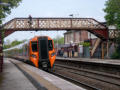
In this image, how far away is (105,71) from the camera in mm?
20156

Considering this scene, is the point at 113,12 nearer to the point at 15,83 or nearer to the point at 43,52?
the point at 43,52

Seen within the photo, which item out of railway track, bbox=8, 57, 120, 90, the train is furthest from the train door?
railway track, bbox=8, 57, 120, 90

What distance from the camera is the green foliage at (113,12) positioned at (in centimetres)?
3441

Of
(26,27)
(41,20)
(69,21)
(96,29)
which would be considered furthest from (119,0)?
(26,27)

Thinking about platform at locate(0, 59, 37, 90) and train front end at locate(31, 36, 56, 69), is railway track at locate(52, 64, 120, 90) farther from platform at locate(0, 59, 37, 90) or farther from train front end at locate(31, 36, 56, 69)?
platform at locate(0, 59, 37, 90)

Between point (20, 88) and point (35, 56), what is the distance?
10.6 metres

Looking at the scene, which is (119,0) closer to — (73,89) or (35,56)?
(35,56)

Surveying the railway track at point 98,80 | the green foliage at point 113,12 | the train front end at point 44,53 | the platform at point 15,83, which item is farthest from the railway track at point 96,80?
the green foliage at point 113,12

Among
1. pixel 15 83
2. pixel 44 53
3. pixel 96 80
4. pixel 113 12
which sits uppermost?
pixel 113 12

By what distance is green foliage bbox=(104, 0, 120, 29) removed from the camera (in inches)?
1355

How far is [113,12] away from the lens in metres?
34.6

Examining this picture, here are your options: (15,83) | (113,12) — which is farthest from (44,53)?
(113,12)

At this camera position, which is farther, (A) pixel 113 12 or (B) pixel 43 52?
(A) pixel 113 12

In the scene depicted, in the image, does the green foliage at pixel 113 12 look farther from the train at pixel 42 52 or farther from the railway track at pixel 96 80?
the railway track at pixel 96 80
